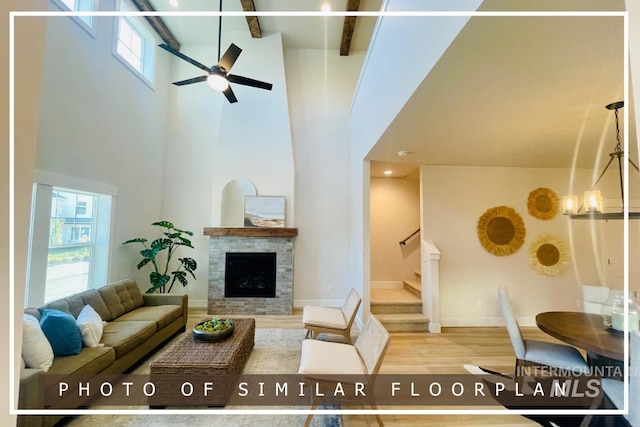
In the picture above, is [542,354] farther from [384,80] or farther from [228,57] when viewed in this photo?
[228,57]

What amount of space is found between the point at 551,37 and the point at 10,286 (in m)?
2.51

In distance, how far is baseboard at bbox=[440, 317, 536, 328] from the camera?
4230 mm

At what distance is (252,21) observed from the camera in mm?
4867

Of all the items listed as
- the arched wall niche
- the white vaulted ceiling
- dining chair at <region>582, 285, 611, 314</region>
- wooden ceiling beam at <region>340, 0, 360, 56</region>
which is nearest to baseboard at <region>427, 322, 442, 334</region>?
dining chair at <region>582, 285, 611, 314</region>

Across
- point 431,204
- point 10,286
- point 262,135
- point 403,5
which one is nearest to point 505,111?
point 403,5

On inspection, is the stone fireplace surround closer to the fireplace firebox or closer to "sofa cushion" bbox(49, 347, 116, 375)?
the fireplace firebox

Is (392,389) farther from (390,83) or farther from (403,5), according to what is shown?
(403,5)

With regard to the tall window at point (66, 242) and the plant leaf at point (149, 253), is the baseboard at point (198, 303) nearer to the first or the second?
the plant leaf at point (149, 253)

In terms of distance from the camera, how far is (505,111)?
2303 mm

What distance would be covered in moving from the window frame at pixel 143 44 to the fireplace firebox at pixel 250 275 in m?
3.46

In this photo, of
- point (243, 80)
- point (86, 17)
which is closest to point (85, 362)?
point (243, 80)

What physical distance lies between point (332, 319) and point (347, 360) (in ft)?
3.80

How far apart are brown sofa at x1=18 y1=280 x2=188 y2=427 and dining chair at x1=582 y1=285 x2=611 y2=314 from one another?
16.5ft

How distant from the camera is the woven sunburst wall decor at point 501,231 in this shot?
4.29 metres
